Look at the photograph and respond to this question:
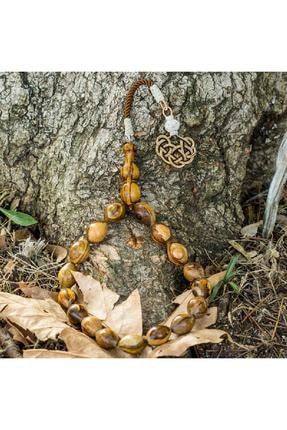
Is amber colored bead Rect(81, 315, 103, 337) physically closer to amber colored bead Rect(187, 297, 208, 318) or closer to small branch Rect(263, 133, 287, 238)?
amber colored bead Rect(187, 297, 208, 318)

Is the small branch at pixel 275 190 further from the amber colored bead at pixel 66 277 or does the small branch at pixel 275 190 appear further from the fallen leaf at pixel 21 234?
the fallen leaf at pixel 21 234

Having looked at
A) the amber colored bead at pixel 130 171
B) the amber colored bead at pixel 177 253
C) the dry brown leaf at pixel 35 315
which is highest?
the amber colored bead at pixel 130 171

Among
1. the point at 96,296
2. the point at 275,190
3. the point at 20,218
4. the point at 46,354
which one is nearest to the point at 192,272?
the point at 96,296

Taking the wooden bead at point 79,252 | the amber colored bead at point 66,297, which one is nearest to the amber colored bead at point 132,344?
the amber colored bead at point 66,297

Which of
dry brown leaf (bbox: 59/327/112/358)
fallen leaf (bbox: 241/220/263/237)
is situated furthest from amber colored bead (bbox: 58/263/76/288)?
fallen leaf (bbox: 241/220/263/237)

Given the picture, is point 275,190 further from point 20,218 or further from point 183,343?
point 20,218

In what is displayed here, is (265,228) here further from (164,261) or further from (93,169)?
(93,169)
